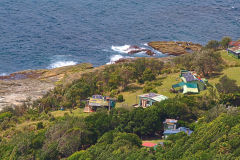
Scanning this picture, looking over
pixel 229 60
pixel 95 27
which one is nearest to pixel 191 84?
pixel 229 60

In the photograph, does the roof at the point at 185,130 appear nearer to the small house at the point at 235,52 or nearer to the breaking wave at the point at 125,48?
the small house at the point at 235,52

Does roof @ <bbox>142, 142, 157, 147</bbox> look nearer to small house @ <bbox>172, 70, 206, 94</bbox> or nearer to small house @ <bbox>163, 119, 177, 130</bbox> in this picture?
small house @ <bbox>163, 119, 177, 130</bbox>

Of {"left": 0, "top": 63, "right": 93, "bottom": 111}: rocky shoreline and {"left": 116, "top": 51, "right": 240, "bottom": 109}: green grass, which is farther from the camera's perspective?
{"left": 0, "top": 63, "right": 93, "bottom": 111}: rocky shoreline

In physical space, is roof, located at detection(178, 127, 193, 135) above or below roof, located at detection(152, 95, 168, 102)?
below

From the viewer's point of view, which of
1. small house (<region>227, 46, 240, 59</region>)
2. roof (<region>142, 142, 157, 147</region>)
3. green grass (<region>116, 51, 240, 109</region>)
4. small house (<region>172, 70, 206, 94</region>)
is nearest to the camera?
roof (<region>142, 142, 157, 147</region>)

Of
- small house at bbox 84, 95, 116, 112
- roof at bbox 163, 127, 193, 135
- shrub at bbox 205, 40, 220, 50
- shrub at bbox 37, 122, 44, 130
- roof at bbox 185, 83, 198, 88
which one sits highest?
shrub at bbox 205, 40, 220, 50

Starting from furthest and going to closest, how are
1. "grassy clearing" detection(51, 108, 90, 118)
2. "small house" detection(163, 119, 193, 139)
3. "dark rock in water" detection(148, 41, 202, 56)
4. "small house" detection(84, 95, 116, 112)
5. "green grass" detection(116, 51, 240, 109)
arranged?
"dark rock in water" detection(148, 41, 202, 56)
"green grass" detection(116, 51, 240, 109)
"small house" detection(84, 95, 116, 112)
"grassy clearing" detection(51, 108, 90, 118)
"small house" detection(163, 119, 193, 139)

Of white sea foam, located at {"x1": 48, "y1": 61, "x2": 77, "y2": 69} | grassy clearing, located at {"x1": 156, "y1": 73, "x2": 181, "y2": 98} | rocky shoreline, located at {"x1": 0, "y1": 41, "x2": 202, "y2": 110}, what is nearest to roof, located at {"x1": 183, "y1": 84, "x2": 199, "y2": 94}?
grassy clearing, located at {"x1": 156, "y1": 73, "x2": 181, "y2": 98}

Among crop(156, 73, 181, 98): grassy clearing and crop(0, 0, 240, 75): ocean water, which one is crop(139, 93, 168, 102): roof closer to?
crop(156, 73, 181, 98): grassy clearing
